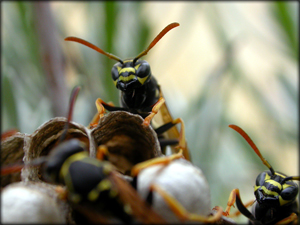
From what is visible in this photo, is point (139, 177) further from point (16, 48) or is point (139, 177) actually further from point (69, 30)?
point (69, 30)

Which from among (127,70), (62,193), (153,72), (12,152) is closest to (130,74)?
(127,70)

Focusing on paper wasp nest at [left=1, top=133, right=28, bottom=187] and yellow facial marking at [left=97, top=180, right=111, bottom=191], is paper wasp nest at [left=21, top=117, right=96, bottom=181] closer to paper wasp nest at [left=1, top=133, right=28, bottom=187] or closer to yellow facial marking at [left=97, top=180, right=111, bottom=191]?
paper wasp nest at [left=1, top=133, right=28, bottom=187]

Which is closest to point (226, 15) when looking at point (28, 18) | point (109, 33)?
point (109, 33)

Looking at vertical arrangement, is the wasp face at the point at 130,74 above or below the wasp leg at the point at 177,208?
above

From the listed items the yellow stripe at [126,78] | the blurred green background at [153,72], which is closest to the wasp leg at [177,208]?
the yellow stripe at [126,78]

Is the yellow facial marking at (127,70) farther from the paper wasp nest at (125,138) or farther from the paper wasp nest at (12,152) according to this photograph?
the paper wasp nest at (12,152)

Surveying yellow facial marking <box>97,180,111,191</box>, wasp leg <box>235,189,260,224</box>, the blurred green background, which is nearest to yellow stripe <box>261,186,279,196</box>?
wasp leg <box>235,189,260,224</box>

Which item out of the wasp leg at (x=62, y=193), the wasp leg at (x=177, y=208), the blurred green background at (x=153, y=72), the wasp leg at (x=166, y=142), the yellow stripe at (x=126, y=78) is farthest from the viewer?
the blurred green background at (x=153, y=72)

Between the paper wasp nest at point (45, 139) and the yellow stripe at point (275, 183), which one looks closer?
the paper wasp nest at point (45, 139)

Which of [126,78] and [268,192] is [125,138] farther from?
[268,192]
